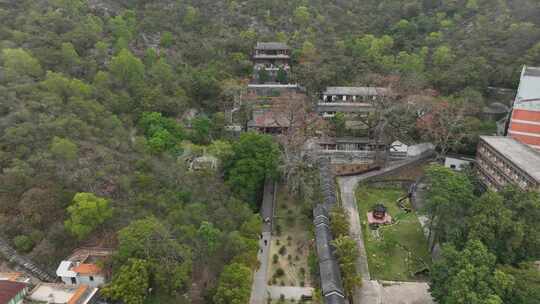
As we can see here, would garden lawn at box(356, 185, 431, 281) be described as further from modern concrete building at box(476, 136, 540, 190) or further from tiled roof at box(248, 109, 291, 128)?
tiled roof at box(248, 109, 291, 128)

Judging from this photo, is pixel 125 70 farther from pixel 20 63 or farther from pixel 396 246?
pixel 396 246

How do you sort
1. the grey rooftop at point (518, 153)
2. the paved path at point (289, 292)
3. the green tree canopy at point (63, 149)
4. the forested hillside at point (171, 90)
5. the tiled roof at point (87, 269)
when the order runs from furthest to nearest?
the grey rooftop at point (518, 153) → the green tree canopy at point (63, 149) → the paved path at point (289, 292) → the forested hillside at point (171, 90) → the tiled roof at point (87, 269)

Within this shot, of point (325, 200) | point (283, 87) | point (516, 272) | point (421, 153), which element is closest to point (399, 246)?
point (325, 200)

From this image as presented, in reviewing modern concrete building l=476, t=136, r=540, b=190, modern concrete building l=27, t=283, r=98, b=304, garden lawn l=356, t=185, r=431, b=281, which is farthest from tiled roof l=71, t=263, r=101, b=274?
modern concrete building l=476, t=136, r=540, b=190

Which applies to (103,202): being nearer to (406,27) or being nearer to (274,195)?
(274,195)

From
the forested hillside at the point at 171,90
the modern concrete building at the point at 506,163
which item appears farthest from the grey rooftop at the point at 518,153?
the forested hillside at the point at 171,90

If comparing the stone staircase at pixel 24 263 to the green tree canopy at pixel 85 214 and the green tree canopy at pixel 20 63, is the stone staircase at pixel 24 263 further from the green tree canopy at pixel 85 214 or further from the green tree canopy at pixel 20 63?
the green tree canopy at pixel 20 63
